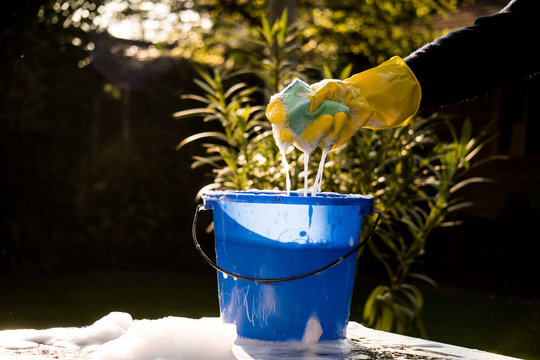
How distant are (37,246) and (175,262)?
1331mm

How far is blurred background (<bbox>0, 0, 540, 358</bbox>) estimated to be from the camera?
4949 millimetres

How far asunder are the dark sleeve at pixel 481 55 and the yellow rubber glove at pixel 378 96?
0.15 ft

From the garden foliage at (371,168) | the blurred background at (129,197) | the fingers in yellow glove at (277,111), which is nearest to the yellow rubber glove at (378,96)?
the fingers in yellow glove at (277,111)

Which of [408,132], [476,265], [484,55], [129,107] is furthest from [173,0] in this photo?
→ [484,55]

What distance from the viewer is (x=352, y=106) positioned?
1.71 meters

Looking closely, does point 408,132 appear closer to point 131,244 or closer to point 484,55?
point 484,55

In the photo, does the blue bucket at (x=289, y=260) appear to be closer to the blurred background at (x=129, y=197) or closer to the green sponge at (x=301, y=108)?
the green sponge at (x=301, y=108)

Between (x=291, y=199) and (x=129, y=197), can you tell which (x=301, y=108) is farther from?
(x=129, y=197)

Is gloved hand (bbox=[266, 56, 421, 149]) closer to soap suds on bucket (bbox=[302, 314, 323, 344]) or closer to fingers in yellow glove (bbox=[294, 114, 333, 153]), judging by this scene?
fingers in yellow glove (bbox=[294, 114, 333, 153])

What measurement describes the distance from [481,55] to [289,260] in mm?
758

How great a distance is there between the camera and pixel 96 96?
572 centimetres

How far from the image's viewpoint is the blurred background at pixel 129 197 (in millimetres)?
4949

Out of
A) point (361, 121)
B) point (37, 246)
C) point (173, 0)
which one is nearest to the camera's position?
point (361, 121)

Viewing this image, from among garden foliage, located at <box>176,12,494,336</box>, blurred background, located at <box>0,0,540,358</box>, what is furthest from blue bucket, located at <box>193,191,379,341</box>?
blurred background, located at <box>0,0,540,358</box>
